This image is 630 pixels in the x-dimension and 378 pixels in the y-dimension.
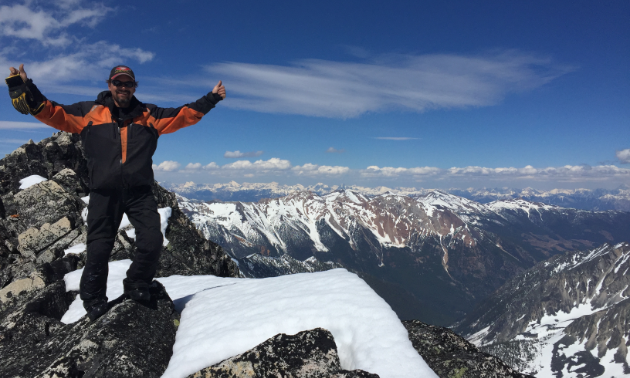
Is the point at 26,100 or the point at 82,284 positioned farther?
the point at 82,284

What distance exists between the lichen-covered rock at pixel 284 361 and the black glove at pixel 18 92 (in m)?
6.90

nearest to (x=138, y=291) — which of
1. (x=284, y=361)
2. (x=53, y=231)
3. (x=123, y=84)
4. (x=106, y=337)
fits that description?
(x=106, y=337)

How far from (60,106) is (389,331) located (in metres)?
9.24

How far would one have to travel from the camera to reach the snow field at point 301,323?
6.23m

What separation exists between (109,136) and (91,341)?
4670mm

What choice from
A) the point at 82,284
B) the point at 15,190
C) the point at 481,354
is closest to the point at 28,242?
the point at 15,190

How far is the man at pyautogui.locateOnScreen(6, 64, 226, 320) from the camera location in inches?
317

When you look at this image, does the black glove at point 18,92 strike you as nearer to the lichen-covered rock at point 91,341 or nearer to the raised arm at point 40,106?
the raised arm at point 40,106

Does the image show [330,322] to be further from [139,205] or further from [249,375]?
[139,205]

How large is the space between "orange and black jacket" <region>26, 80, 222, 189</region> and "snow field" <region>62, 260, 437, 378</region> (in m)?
4.03

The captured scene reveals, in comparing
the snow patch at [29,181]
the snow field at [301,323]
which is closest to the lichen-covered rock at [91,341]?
the snow field at [301,323]

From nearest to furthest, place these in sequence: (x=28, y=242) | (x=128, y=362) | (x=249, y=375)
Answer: (x=249, y=375), (x=128, y=362), (x=28, y=242)

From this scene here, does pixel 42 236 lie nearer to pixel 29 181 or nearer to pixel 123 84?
pixel 29 181

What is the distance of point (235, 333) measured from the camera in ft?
24.1
